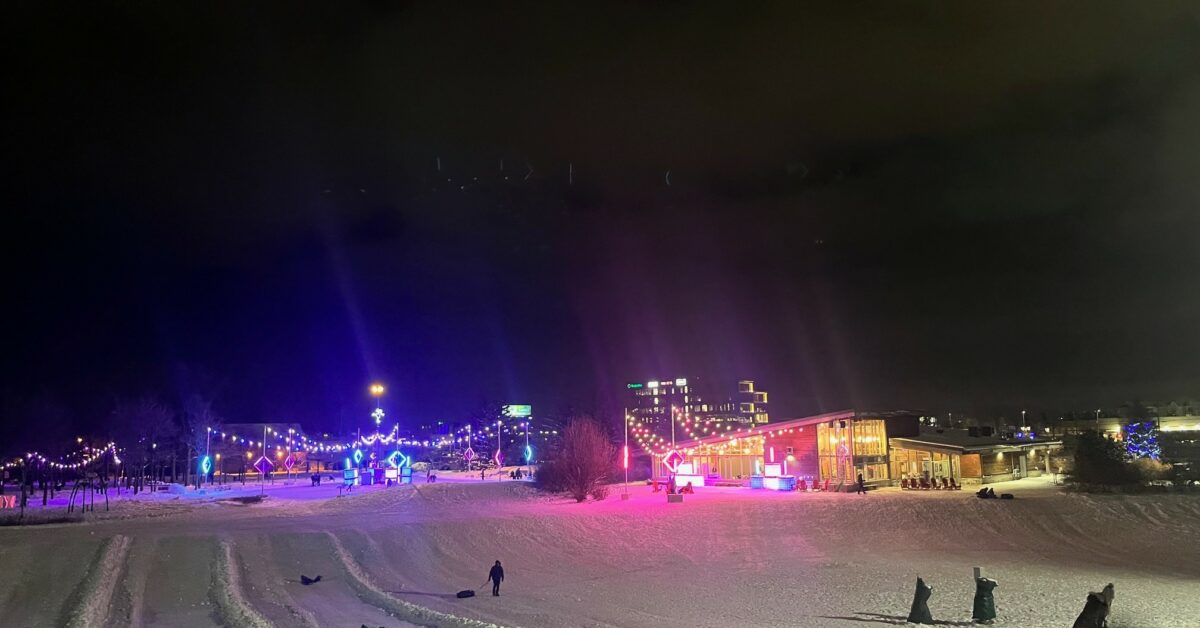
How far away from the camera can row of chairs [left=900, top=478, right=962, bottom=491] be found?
41.9 m

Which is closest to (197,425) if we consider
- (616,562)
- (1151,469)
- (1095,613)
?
(616,562)

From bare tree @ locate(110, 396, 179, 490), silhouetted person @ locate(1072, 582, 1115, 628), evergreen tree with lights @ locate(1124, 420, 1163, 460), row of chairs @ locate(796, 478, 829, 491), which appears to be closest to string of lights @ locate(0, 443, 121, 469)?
bare tree @ locate(110, 396, 179, 490)

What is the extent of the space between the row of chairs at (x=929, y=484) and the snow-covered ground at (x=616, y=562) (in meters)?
6.00

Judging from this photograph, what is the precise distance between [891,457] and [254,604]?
41639 mm

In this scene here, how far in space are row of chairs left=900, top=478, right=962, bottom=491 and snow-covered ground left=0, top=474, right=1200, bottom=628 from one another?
236 inches

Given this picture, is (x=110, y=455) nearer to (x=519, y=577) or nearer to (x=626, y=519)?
(x=626, y=519)

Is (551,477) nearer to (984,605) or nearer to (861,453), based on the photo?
(861,453)

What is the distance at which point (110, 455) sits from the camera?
59562mm

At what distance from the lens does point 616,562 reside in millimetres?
22609

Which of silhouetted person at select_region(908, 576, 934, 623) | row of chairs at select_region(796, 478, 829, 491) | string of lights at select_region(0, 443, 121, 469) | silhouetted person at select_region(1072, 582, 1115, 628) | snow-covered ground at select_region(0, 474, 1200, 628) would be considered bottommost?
row of chairs at select_region(796, 478, 829, 491)

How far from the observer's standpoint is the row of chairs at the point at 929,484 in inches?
1649

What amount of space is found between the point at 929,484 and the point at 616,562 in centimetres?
2748

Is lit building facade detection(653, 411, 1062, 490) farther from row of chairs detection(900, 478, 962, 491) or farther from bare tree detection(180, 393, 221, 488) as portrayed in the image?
bare tree detection(180, 393, 221, 488)

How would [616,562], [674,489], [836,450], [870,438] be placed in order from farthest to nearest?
[870,438], [836,450], [674,489], [616,562]
